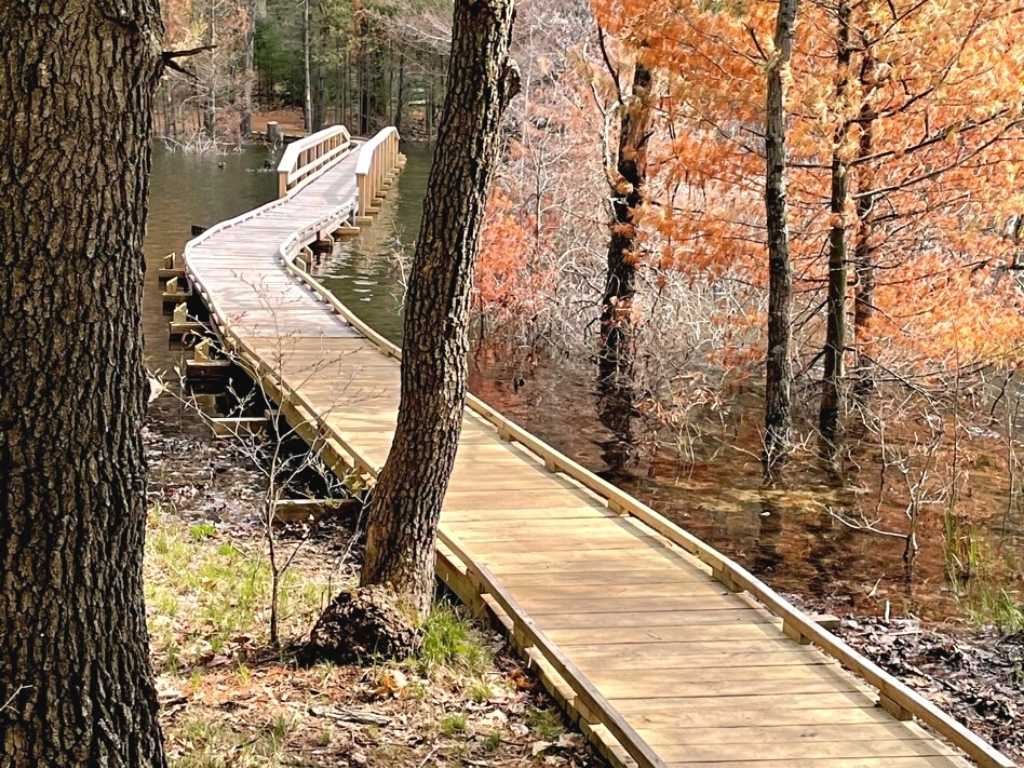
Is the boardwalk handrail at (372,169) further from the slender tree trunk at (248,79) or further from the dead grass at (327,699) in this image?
the dead grass at (327,699)

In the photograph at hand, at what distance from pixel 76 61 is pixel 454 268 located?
265 cm

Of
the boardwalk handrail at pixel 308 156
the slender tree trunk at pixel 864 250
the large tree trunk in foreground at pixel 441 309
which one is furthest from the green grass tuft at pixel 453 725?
the boardwalk handrail at pixel 308 156

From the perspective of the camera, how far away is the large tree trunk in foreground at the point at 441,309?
215 inches

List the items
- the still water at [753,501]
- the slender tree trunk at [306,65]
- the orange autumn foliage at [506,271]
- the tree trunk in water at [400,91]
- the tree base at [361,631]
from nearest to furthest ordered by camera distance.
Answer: the tree base at [361,631] → the still water at [753,501] → the orange autumn foliage at [506,271] → the slender tree trunk at [306,65] → the tree trunk in water at [400,91]

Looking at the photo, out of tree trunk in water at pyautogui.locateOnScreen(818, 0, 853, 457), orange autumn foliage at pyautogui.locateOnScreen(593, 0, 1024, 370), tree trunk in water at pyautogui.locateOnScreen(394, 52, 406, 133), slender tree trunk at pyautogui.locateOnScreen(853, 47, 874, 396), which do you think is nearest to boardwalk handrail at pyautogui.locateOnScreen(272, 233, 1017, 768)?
orange autumn foliage at pyautogui.locateOnScreen(593, 0, 1024, 370)

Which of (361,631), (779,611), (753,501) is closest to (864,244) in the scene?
(753,501)

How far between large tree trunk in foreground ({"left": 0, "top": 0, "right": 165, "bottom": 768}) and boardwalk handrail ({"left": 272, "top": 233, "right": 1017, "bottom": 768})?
7.19 feet

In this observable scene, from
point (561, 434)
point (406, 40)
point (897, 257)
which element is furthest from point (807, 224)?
point (406, 40)

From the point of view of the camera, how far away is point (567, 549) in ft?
23.8

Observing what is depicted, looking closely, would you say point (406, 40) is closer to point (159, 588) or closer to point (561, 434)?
point (561, 434)

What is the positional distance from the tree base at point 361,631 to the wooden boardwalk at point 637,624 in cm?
59

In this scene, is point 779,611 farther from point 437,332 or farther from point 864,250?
point 864,250

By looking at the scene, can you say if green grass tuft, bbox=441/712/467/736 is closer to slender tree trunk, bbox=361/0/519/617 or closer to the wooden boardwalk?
the wooden boardwalk

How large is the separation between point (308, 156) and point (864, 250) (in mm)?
23225
